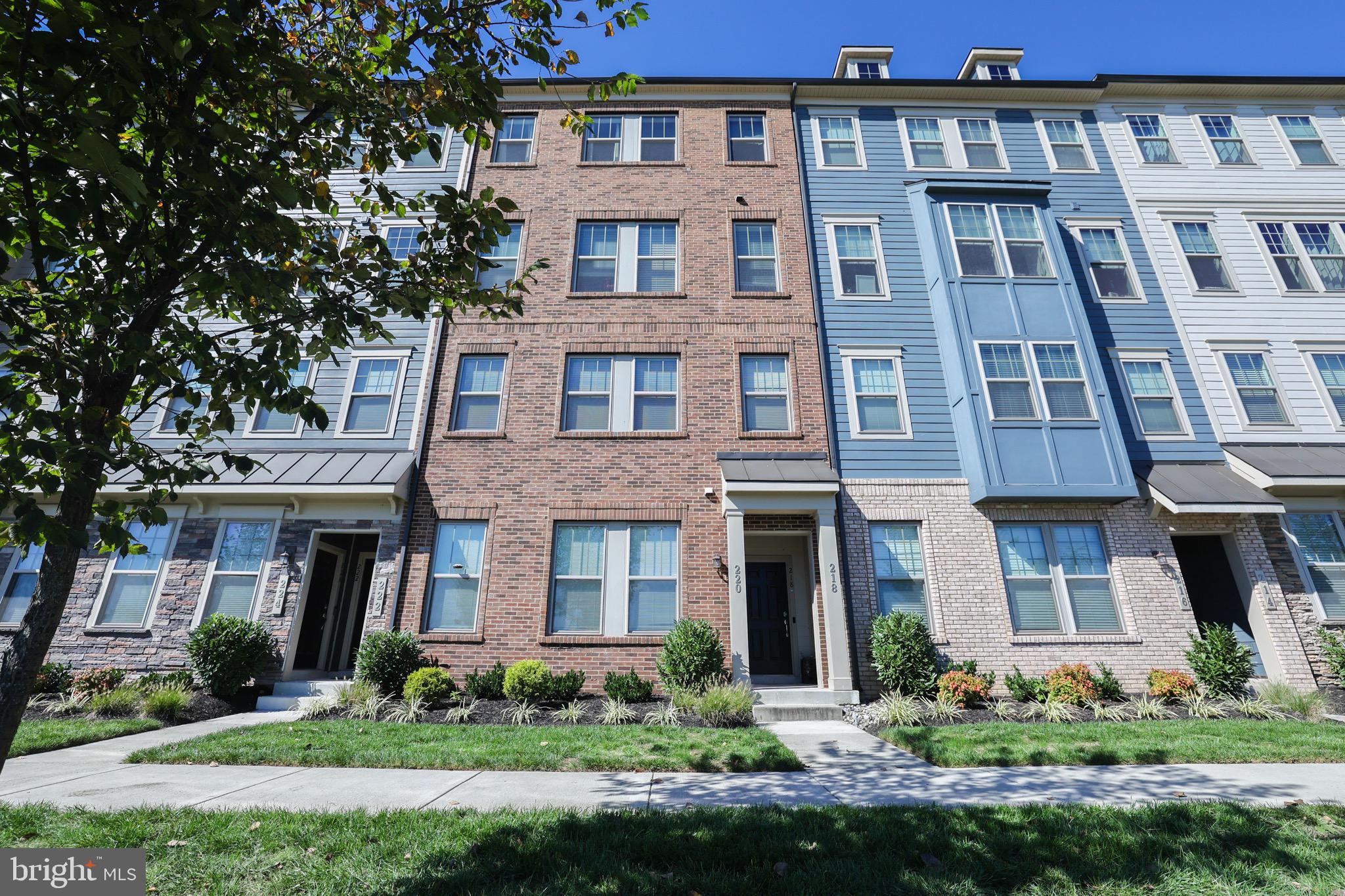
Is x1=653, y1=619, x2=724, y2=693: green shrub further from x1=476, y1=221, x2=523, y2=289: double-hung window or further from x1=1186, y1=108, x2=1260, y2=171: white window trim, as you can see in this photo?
x1=1186, y1=108, x2=1260, y2=171: white window trim

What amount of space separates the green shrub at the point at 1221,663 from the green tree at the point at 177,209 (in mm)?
12574

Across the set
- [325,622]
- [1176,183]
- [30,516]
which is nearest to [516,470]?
[325,622]

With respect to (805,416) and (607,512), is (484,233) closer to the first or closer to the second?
(607,512)

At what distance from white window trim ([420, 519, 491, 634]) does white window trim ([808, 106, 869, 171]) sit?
11.4 m

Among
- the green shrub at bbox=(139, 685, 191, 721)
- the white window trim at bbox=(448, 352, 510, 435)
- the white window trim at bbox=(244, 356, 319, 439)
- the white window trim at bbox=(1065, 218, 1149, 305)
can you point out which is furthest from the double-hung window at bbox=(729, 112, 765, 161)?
the green shrub at bbox=(139, 685, 191, 721)

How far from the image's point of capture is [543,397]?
12.4 meters

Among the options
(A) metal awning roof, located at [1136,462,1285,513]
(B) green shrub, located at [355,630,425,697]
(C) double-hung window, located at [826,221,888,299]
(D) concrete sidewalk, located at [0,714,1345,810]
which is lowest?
(D) concrete sidewalk, located at [0,714,1345,810]

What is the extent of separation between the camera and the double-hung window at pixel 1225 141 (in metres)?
15.0

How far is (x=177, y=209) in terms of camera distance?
367cm

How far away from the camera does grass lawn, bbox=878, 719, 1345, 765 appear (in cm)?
638

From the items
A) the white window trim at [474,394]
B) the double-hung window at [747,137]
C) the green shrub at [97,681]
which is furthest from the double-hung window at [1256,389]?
the green shrub at [97,681]

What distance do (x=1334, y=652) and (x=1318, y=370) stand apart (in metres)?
6.21

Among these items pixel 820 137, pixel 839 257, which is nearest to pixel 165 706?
pixel 839 257

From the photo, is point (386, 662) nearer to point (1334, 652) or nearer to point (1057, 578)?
point (1057, 578)
